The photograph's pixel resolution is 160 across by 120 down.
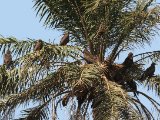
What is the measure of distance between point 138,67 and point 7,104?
10.2 ft

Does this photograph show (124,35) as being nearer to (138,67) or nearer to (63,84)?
(138,67)

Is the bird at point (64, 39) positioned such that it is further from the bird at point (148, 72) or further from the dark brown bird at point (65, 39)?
the bird at point (148, 72)

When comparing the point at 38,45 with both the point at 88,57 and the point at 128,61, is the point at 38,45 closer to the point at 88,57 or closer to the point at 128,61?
the point at 88,57

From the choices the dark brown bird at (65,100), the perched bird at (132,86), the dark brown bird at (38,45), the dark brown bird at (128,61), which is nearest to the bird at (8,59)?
the dark brown bird at (38,45)

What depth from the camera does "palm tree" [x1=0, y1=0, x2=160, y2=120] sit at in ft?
43.0

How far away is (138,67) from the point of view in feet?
49.1

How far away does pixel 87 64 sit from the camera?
1378 cm

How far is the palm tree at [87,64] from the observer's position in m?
13.1

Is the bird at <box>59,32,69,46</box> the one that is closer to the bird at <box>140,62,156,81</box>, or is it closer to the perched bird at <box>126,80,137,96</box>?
the perched bird at <box>126,80,137,96</box>

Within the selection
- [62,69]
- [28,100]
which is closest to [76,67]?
[62,69]

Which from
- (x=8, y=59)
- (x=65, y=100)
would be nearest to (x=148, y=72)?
(x=65, y=100)

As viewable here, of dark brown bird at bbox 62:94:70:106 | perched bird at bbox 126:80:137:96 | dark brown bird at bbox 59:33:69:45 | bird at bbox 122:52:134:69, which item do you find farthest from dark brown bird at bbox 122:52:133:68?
dark brown bird at bbox 62:94:70:106

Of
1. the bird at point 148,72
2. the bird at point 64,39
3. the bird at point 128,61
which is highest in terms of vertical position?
the bird at point 64,39

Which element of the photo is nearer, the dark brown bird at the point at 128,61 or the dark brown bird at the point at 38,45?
the dark brown bird at the point at 38,45
